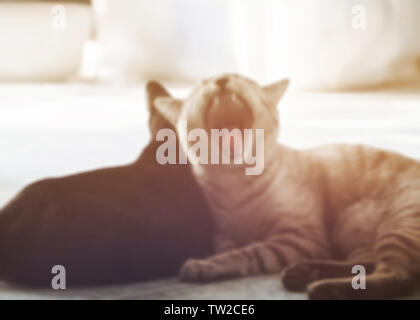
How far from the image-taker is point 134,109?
126 cm

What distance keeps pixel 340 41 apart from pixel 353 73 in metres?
0.08

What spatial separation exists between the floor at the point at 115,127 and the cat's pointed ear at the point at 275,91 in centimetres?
2

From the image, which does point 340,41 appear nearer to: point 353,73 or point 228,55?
point 353,73

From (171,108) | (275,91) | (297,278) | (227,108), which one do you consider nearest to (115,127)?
(171,108)

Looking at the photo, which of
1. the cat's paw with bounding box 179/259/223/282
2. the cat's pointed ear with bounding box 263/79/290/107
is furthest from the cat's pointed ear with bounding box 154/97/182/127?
the cat's paw with bounding box 179/259/223/282

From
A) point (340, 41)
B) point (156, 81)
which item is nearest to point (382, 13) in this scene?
point (340, 41)

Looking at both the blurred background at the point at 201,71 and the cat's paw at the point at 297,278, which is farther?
the blurred background at the point at 201,71

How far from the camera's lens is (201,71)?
126cm

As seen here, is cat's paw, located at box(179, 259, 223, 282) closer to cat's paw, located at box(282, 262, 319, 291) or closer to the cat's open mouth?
cat's paw, located at box(282, 262, 319, 291)

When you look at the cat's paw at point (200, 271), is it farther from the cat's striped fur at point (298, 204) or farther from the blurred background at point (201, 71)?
the blurred background at point (201, 71)

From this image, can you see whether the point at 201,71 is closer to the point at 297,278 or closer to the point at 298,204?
the point at 298,204

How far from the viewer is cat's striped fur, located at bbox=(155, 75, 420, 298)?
1177mm

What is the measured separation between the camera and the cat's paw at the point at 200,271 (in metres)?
1.17

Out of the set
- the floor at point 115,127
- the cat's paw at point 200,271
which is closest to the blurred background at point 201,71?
the floor at point 115,127
